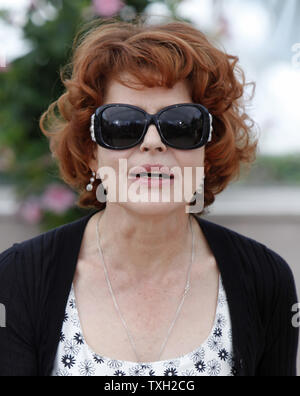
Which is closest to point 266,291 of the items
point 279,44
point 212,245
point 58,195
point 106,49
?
point 212,245

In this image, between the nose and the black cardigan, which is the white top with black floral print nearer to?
the black cardigan

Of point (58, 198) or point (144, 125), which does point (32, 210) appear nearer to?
point (58, 198)

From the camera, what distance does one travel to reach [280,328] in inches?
65.1

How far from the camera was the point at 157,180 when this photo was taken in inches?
57.2

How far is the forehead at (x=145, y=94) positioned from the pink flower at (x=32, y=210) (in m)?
1.60

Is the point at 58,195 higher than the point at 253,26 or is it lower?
lower

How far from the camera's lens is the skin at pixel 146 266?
148 cm

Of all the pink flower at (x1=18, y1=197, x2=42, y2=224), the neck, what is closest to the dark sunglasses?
the neck

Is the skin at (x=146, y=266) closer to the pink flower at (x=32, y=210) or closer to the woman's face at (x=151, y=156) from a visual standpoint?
the woman's face at (x=151, y=156)

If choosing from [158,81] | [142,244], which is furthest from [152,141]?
[142,244]

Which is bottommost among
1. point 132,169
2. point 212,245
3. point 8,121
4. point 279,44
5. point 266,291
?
point 266,291

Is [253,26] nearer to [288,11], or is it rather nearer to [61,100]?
[288,11]

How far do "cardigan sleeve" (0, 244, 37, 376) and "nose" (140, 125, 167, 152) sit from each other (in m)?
0.54
